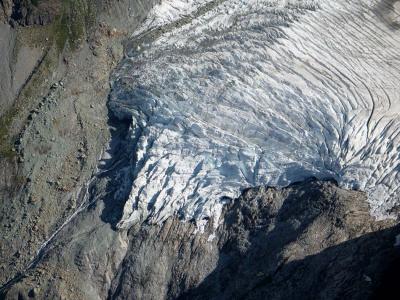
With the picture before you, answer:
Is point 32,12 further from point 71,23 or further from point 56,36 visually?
point 71,23

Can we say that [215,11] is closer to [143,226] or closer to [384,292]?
[143,226]

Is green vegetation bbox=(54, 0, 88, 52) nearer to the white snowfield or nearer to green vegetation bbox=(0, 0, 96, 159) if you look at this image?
green vegetation bbox=(0, 0, 96, 159)

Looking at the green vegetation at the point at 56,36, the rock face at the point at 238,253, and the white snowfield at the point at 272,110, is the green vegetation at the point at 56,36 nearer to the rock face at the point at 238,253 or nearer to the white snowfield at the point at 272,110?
the white snowfield at the point at 272,110

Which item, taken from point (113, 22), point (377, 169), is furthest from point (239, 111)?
point (113, 22)

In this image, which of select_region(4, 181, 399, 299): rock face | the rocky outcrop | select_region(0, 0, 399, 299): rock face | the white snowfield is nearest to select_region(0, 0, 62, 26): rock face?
select_region(0, 0, 399, 299): rock face

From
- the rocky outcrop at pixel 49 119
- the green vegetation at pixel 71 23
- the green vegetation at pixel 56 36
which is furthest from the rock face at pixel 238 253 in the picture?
the green vegetation at pixel 71 23

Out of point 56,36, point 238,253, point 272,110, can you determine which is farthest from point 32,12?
point 238,253

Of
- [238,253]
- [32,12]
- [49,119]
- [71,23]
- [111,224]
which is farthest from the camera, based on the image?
[71,23]
